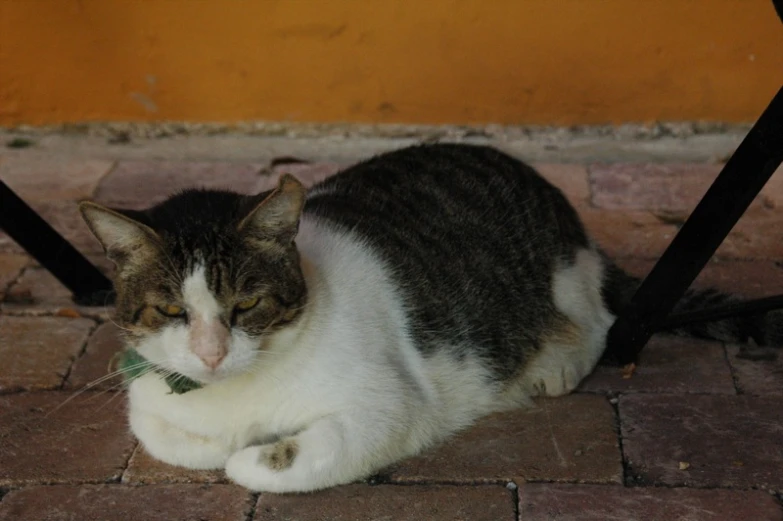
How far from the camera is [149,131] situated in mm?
4906

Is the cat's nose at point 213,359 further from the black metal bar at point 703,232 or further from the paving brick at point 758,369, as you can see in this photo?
the paving brick at point 758,369

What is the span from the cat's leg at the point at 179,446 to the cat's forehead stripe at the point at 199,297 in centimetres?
48

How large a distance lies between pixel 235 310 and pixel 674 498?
1206 millimetres

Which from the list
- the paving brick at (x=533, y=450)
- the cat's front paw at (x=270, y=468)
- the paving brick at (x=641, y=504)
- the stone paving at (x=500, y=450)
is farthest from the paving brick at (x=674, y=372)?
the cat's front paw at (x=270, y=468)

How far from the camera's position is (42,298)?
151 inches

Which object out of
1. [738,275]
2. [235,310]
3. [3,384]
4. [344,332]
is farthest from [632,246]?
[3,384]

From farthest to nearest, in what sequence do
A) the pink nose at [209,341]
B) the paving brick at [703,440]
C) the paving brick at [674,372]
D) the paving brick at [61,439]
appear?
the paving brick at [674,372] → the paving brick at [61,439] → the paving brick at [703,440] → the pink nose at [209,341]

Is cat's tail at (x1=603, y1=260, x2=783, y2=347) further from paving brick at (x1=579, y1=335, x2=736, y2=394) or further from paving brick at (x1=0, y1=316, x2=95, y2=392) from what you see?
paving brick at (x1=0, y1=316, x2=95, y2=392)

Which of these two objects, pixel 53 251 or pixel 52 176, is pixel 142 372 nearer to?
pixel 53 251

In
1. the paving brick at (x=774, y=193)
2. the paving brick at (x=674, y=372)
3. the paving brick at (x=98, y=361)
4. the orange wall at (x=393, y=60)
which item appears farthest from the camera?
the orange wall at (x=393, y=60)

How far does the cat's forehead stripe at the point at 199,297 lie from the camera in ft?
8.27

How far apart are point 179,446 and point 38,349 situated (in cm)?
93

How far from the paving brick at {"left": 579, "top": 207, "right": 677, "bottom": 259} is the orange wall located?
651 millimetres

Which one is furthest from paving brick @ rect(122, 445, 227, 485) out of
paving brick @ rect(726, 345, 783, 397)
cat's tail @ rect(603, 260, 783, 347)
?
paving brick @ rect(726, 345, 783, 397)
